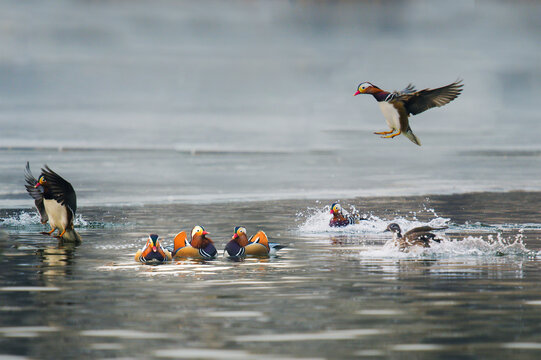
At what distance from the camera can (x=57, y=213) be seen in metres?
23.2

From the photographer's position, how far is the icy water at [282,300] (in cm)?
1066

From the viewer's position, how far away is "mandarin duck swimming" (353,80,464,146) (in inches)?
651

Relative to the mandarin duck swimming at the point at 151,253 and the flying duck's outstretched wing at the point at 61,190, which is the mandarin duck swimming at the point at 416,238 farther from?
the flying duck's outstretched wing at the point at 61,190

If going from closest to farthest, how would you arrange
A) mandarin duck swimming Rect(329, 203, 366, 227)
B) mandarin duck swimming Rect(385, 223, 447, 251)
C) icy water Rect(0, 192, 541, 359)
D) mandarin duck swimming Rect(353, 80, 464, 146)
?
icy water Rect(0, 192, 541, 359)
mandarin duck swimming Rect(353, 80, 464, 146)
mandarin duck swimming Rect(385, 223, 447, 251)
mandarin duck swimming Rect(329, 203, 366, 227)

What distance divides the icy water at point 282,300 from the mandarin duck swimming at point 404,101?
2.56m

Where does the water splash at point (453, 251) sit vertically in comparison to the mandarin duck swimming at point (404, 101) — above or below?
below

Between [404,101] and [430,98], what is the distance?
2.41 ft

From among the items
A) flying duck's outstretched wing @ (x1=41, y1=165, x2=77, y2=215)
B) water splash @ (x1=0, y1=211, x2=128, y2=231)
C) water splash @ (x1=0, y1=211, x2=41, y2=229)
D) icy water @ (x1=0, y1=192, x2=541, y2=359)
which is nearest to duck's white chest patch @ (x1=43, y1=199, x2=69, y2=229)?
flying duck's outstretched wing @ (x1=41, y1=165, x2=77, y2=215)

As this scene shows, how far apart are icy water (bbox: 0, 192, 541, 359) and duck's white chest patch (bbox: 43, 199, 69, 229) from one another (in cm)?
53

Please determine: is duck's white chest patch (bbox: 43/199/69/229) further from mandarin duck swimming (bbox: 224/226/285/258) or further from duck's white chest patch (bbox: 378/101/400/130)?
duck's white chest patch (bbox: 378/101/400/130)

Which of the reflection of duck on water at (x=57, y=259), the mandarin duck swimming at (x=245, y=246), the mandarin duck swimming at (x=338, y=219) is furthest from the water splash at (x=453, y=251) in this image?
the mandarin duck swimming at (x=338, y=219)

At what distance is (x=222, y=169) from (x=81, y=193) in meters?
22.1

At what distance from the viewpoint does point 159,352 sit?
10.3 m

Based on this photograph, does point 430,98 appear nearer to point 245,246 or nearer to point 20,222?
point 245,246
